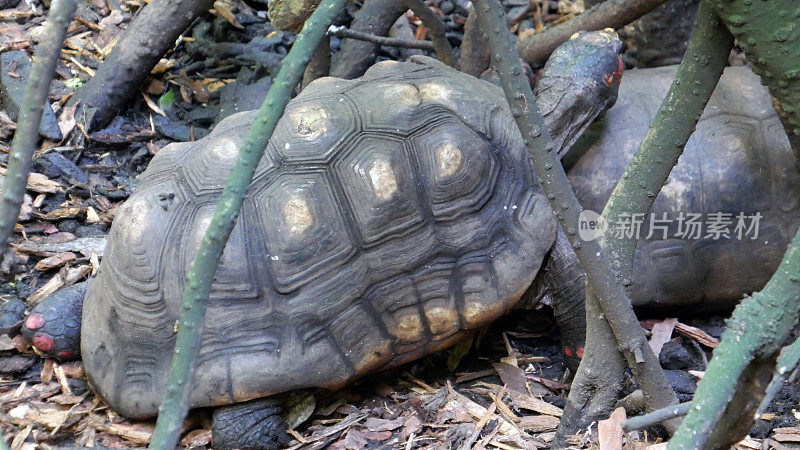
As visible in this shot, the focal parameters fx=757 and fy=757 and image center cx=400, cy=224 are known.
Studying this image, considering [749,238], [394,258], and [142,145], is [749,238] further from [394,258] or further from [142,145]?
[142,145]

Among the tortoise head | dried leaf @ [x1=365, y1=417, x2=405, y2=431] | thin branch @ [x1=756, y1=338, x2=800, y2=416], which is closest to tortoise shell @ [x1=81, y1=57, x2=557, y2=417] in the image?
dried leaf @ [x1=365, y1=417, x2=405, y2=431]

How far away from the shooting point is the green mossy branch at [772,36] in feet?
6.99

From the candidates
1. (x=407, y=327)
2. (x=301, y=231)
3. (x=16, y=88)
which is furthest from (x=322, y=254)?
(x=16, y=88)

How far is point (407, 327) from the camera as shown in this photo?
3299mm

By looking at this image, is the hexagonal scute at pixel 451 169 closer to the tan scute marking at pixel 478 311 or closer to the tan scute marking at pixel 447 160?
the tan scute marking at pixel 447 160

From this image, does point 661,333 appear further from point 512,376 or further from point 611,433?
point 611,433

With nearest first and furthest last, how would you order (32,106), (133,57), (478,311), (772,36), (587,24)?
1. (32,106)
2. (772,36)
3. (478,311)
4. (587,24)
5. (133,57)

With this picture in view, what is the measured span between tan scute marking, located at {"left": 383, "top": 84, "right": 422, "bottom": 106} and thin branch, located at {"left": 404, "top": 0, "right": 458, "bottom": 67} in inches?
34.4

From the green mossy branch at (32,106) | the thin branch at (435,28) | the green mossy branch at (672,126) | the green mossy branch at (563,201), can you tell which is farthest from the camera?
the thin branch at (435,28)

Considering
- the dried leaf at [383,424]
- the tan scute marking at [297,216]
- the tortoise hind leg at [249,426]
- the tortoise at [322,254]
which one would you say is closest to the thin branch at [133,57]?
the tortoise at [322,254]

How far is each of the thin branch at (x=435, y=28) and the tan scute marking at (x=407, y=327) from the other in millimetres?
1867

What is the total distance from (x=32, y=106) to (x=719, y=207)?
327 cm

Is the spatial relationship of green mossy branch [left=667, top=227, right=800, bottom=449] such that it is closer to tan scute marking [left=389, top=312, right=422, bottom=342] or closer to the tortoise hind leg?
tan scute marking [left=389, top=312, right=422, bottom=342]

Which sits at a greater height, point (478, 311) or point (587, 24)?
point (587, 24)
